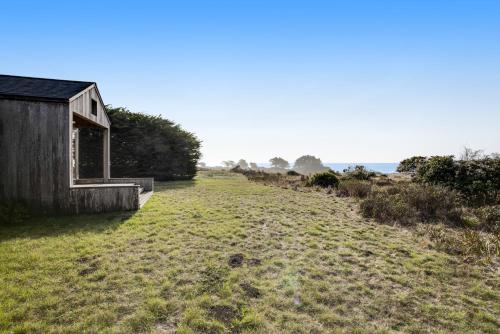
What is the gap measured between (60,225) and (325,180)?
1387 centimetres

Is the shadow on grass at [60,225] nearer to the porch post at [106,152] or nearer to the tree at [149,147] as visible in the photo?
the porch post at [106,152]

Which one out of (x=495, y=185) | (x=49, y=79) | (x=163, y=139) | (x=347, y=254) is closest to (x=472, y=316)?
(x=347, y=254)

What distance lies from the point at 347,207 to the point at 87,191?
9.30 m

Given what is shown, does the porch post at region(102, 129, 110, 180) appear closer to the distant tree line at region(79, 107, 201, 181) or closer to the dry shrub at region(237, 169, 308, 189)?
the distant tree line at region(79, 107, 201, 181)

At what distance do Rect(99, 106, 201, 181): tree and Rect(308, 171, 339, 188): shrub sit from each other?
1027 centimetres

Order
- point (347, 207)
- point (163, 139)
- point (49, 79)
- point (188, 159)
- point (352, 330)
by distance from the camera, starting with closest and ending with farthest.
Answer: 1. point (352, 330)
2. point (49, 79)
3. point (347, 207)
4. point (163, 139)
5. point (188, 159)

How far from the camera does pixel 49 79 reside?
344 inches

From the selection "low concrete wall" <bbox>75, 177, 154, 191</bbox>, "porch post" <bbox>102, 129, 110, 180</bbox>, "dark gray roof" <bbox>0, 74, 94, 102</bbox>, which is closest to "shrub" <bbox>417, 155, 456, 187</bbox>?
"low concrete wall" <bbox>75, 177, 154, 191</bbox>

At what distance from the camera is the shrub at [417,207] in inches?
304

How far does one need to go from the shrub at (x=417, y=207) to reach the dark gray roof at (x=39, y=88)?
1042 centimetres

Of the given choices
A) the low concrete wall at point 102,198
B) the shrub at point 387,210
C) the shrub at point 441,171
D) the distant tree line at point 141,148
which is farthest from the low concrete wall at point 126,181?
the shrub at point 441,171

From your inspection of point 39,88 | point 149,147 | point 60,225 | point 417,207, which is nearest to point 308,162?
point 149,147

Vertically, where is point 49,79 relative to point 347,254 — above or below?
above

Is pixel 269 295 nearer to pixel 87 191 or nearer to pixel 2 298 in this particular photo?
pixel 2 298
